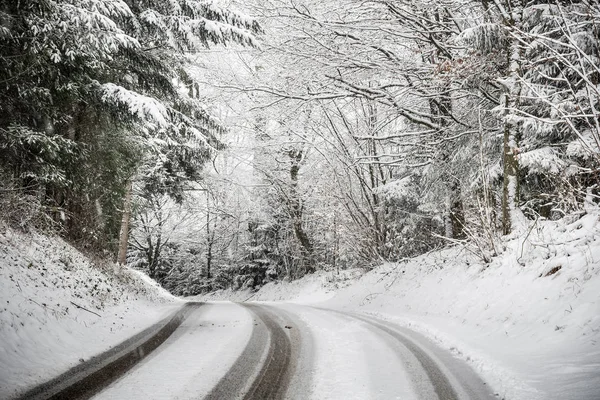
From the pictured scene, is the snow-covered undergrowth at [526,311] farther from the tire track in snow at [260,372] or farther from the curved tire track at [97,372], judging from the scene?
the curved tire track at [97,372]

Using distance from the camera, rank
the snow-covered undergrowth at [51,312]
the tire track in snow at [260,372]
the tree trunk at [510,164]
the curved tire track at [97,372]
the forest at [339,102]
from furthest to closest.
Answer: the tree trunk at [510,164], the forest at [339,102], the snow-covered undergrowth at [51,312], the tire track in snow at [260,372], the curved tire track at [97,372]

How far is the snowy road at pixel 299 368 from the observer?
340 cm

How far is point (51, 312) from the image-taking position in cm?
532

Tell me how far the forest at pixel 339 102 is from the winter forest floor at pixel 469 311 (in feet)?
2.06

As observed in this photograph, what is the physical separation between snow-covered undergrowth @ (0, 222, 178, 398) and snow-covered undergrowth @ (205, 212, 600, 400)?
179 inches

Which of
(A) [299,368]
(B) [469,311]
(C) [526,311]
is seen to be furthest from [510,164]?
(A) [299,368]

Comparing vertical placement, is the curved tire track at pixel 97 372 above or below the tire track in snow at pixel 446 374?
above

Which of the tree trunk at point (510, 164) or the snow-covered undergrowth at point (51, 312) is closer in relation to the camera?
the snow-covered undergrowth at point (51, 312)

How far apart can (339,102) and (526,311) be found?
33.4ft

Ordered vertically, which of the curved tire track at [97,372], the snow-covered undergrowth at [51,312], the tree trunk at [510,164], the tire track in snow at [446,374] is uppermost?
the tree trunk at [510,164]

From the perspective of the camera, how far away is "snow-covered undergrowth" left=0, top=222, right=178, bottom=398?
12.8ft

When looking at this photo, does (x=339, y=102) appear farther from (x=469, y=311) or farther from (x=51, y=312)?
(x=51, y=312)

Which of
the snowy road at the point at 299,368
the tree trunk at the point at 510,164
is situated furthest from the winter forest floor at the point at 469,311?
the tree trunk at the point at 510,164

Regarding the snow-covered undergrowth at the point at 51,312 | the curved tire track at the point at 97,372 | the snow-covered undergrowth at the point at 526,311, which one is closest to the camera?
the curved tire track at the point at 97,372
